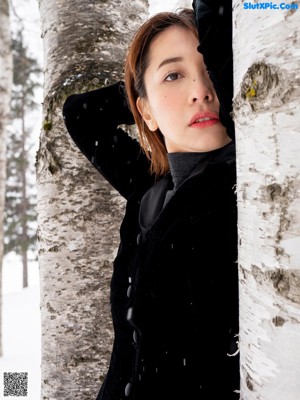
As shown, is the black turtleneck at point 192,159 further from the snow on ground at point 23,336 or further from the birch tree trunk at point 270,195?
the snow on ground at point 23,336

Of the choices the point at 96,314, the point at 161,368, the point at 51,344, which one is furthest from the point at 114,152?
the point at 161,368

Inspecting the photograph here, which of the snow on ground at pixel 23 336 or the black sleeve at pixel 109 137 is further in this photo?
the snow on ground at pixel 23 336

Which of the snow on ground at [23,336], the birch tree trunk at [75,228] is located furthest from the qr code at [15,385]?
the birch tree trunk at [75,228]

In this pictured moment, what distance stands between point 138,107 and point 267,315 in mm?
1234

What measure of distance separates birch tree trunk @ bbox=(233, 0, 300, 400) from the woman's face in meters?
0.51

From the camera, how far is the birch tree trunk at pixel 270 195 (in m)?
0.56

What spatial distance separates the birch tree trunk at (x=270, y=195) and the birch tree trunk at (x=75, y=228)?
4.14ft

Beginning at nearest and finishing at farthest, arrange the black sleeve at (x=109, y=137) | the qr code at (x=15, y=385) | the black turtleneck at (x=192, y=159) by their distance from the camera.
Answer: the black turtleneck at (x=192, y=159)
the black sleeve at (x=109, y=137)
the qr code at (x=15, y=385)

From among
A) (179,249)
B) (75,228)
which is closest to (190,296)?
(179,249)

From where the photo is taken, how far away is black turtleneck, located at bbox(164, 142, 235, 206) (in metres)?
1.16

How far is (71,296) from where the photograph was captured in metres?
1.86

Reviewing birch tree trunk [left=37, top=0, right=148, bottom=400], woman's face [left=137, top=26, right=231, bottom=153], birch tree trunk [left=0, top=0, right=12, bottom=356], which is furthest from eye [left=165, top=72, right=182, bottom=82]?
birch tree trunk [left=0, top=0, right=12, bottom=356]

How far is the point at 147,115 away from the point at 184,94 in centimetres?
41

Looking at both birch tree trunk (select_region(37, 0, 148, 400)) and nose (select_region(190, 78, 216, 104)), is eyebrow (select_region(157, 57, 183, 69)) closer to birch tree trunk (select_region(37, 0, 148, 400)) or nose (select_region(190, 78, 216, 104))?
nose (select_region(190, 78, 216, 104))
